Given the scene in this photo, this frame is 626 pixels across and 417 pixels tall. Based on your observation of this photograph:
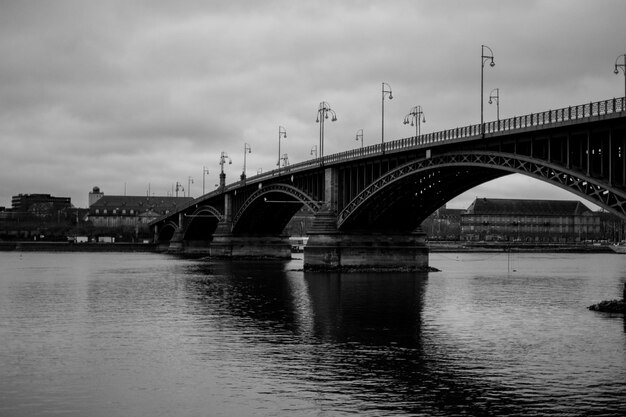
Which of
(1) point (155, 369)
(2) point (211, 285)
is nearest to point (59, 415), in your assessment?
(1) point (155, 369)

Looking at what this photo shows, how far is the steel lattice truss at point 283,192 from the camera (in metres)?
89.5

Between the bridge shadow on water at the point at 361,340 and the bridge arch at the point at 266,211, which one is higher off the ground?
the bridge arch at the point at 266,211

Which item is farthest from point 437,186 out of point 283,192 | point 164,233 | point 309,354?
point 164,233

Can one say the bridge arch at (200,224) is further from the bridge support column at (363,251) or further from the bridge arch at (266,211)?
the bridge support column at (363,251)

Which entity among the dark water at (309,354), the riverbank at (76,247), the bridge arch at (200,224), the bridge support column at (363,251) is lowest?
the dark water at (309,354)

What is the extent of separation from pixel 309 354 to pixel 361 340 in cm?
435

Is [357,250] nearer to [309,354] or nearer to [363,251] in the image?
[363,251]

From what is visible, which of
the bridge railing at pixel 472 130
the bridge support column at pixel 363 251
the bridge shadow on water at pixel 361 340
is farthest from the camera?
the bridge support column at pixel 363 251

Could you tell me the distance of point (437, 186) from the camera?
2931 inches

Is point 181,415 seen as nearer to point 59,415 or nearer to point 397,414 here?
point 59,415

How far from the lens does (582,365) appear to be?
27.9 m

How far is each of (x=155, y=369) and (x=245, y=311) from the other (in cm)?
1821

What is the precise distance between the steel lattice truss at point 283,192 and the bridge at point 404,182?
0.17 metres

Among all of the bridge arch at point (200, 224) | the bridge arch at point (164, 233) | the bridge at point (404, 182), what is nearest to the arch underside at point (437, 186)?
the bridge at point (404, 182)
